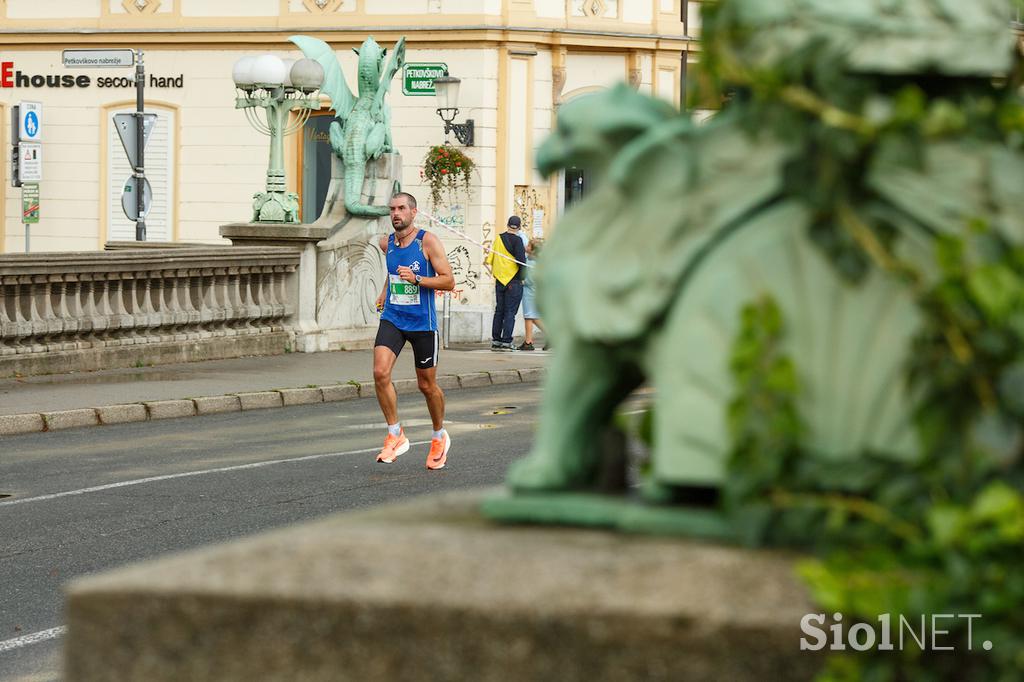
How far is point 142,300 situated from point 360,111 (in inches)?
188

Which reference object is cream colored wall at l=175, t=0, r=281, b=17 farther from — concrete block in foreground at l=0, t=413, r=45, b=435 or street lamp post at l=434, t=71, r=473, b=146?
concrete block in foreground at l=0, t=413, r=45, b=435

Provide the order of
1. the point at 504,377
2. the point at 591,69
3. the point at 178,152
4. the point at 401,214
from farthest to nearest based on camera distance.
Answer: the point at 178,152 → the point at 591,69 → the point at 504,377 → the point at 401,214

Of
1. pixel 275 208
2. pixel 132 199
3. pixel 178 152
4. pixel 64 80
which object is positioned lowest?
pixel 275 208

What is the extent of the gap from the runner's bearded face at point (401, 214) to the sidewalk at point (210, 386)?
421cm

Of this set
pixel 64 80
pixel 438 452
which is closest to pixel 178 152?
pixel 64 80

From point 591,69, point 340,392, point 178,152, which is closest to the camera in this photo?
point 340,392

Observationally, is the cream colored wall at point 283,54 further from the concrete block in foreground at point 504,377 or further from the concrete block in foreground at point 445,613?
the concrete block in foreground at point 445,613

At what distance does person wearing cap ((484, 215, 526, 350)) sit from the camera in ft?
96.9

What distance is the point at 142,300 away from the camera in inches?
918

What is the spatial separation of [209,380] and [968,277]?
1932cm

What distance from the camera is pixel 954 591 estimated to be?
2.55 metres

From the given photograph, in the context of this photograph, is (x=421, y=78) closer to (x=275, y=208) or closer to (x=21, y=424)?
(x=275, y=208)

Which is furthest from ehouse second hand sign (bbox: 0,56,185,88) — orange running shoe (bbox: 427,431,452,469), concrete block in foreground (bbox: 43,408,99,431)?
orange running shoe (bbox: 427,431,452,469)

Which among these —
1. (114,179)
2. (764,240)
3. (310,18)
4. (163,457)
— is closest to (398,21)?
(310,18)
